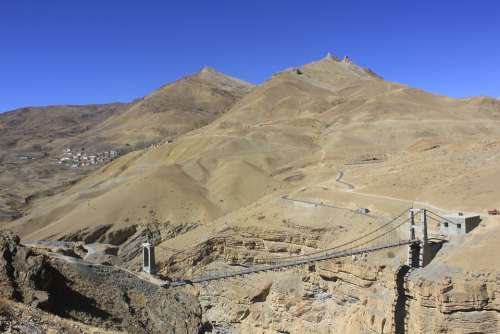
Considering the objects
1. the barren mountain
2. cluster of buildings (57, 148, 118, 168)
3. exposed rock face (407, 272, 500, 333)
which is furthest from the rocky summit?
cluster of buildings (57, 148, 118, 168)

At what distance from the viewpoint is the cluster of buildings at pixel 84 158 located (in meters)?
126

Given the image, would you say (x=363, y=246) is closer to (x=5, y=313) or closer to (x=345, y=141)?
(x=5, y=313)

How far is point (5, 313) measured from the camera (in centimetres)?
1476

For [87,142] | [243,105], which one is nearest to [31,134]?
[87,142]

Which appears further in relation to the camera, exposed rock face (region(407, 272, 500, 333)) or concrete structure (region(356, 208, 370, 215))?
concrete structure (region(356, 208, 370, 215))

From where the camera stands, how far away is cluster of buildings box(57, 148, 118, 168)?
414 ft

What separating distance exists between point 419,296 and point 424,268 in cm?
197

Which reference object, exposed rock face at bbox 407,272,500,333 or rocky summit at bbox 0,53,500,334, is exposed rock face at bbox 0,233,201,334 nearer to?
rocky summit at bbox 0,53,500,334

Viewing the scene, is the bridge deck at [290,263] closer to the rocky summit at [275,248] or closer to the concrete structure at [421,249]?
the rocky summit at [275,248]

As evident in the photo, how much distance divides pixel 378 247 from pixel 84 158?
118 metres

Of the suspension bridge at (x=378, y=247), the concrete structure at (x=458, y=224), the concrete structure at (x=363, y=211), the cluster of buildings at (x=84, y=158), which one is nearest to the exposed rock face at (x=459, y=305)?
the suspension bridge at (x=378, y=247)

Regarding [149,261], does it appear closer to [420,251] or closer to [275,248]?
[275,248]

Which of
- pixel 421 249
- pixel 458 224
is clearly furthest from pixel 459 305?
pixel 458 224

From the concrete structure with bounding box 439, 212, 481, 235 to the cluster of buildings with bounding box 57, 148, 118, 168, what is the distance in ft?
352
